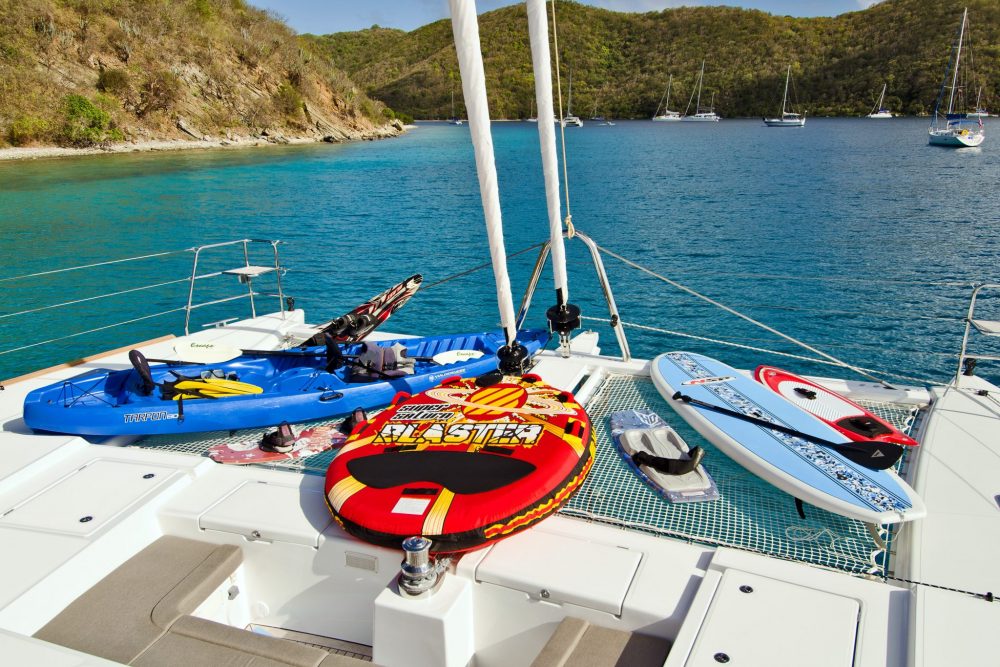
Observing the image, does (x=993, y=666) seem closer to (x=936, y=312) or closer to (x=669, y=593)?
(x=669, y=593)

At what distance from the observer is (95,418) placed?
5535mm

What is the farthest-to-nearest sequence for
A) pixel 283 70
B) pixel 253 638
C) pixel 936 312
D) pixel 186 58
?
1. pixel 283 70
2. pixel 186 58
3. pixel 936 312
4. pixel 253 638

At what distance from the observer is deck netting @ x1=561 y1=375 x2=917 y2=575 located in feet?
12.6

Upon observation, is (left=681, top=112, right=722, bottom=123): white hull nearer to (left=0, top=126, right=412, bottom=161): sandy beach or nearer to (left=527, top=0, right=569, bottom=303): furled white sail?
(left=0, top=126, right=412, bottom=161): sandy beach

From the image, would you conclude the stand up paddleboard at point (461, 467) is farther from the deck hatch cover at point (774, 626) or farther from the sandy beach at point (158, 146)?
the sandy beach at point (158, 146)

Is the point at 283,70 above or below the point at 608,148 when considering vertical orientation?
above

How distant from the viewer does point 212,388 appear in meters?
5.95

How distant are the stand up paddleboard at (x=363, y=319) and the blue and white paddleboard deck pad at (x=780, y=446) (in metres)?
3.00

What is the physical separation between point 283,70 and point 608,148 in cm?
3803

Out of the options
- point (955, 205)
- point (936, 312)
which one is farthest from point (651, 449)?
point (955, 205)

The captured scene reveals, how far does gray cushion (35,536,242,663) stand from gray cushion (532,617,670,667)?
2.05 meters

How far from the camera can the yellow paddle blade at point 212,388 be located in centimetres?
587

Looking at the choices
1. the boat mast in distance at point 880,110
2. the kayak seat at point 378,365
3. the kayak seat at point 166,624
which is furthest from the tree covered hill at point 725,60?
the kayak seat at point 166,624

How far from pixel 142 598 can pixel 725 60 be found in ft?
492
